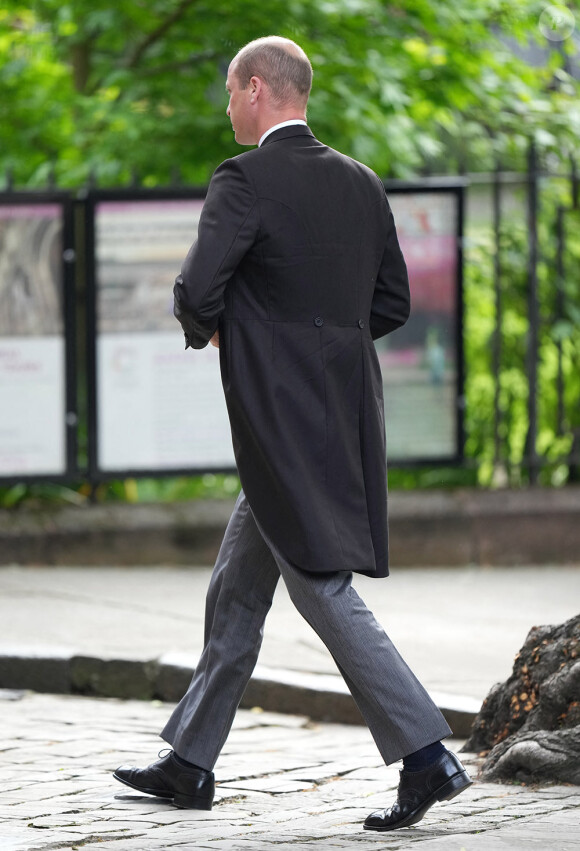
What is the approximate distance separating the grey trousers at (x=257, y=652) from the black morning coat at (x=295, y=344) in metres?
0.10

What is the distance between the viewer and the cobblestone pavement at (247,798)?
3.73 m

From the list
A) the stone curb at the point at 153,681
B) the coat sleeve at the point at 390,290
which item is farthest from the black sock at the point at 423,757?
the stone curb at the point at 153,681

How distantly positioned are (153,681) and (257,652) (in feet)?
6.44

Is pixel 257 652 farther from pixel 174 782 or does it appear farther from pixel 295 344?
pixel 295 344

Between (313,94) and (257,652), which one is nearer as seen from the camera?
(257,652)

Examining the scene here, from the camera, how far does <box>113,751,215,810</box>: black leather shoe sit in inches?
162

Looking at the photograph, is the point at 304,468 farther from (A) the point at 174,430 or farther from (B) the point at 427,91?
(B) the point at 427,91

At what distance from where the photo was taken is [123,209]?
8.43 meters

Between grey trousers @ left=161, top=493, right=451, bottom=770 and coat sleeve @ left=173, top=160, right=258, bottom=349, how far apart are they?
1.86 feet

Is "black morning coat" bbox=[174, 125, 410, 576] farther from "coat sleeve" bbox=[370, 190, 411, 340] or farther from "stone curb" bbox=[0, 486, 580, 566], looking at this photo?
"stone curb" bbox=[0, 486, 580, 566]

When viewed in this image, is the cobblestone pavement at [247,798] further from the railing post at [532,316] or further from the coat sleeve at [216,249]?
the railing post at [532,316]

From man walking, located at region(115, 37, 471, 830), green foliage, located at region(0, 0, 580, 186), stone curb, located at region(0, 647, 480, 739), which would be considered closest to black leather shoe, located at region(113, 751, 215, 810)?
man walking, located at region(115, 37, 471, 830)

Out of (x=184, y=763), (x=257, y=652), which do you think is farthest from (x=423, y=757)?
(x=184, y=763)

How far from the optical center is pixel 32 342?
8.41 metres
